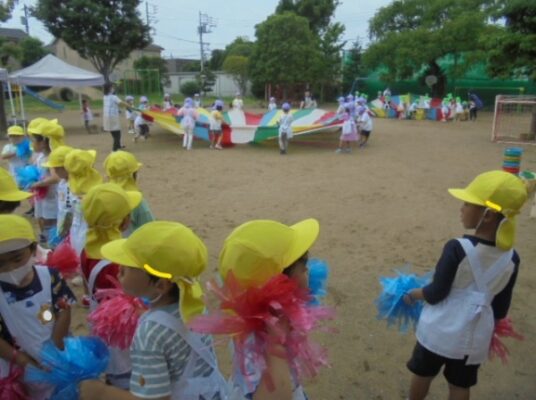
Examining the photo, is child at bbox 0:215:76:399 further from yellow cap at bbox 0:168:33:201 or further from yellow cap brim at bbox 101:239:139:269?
yellow cap at bbox 0:168:33:201

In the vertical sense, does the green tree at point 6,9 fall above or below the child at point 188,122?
above

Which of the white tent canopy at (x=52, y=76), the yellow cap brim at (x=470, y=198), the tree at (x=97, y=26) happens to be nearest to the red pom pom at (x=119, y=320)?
the yellow cap brim at (x=470, y=198)

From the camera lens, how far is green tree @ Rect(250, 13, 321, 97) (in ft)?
109

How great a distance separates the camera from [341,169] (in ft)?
35.3

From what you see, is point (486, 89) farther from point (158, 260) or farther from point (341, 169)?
point (158, 260)

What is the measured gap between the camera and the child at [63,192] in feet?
13.1

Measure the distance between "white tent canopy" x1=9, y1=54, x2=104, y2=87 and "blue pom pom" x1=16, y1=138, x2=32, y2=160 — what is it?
1050 centimetres

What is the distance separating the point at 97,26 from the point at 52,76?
47.3 feet

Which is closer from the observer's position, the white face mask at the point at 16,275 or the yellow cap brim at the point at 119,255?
the yellow cap brim at the point at 119,255

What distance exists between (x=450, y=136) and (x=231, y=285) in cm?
1769

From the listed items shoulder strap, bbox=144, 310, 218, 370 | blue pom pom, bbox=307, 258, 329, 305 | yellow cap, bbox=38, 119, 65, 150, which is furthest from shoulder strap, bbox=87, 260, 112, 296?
yellow cap, bbox=38, 119, 65, 150

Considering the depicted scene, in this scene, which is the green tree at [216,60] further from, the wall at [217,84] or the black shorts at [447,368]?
the black shorts at [447,368]

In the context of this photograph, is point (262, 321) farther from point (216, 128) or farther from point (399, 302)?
point (216, 128)

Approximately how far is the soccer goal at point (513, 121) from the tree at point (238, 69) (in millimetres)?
25268
